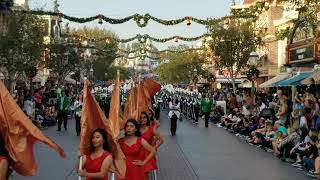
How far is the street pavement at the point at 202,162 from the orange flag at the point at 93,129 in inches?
239

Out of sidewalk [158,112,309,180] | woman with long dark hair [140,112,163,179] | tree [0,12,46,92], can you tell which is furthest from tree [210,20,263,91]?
woman with long dark hair [140,112,163,179]

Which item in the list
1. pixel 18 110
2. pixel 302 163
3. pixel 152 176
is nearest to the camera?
pixel 18 110

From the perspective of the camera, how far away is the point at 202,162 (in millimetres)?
16891

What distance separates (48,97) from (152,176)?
22763 mm

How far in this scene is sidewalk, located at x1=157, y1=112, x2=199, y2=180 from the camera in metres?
14.2

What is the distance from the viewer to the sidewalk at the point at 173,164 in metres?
14.2

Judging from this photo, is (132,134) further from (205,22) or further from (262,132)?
(205,22)

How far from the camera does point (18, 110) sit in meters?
6.24

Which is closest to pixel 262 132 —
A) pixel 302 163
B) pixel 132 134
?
pixel 302 163

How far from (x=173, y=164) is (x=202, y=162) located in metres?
0.92

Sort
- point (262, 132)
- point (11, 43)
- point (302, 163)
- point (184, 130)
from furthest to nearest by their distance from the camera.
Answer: point (11, 43), point (184, 130), point (262, 132), point (302, 163)

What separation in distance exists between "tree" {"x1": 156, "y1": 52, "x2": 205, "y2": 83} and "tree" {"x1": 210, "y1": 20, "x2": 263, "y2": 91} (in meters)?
32.5

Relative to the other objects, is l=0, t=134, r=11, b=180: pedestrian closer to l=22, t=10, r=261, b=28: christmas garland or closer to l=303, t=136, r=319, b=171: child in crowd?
l=303, t=136, r=319, b=171: child in crowd

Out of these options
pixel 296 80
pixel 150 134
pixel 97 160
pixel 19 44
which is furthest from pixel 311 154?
pixel 296 80
